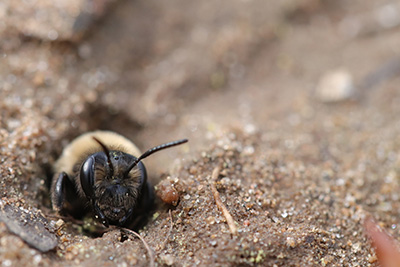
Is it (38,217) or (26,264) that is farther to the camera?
(38,217)

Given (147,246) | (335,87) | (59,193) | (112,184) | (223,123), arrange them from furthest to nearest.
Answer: (335,87)
(223,123)
(59,193)
(112,184)
(147,246)

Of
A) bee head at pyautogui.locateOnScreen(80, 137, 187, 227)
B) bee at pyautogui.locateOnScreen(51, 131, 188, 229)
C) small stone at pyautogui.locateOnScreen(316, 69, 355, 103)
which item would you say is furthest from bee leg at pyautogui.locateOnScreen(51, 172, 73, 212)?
small stone at pyautogui.locateOnScreen(316, 69, 355, 103)

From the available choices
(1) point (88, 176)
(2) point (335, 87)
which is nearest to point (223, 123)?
(2) point (335, 87)

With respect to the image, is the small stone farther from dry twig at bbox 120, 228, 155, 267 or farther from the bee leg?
the bee leg

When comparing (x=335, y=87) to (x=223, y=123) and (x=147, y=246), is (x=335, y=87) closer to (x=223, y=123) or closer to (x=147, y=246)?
(x=223, y=123)

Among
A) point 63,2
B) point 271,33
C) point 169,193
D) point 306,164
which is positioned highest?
point 63,2

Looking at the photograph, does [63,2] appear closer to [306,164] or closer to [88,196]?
[88,196]

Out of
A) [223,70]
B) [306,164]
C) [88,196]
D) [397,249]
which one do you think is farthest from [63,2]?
[397,249]

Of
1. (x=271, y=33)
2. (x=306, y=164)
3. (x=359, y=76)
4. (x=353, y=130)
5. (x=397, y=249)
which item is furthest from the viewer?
(x=271, y=33)
